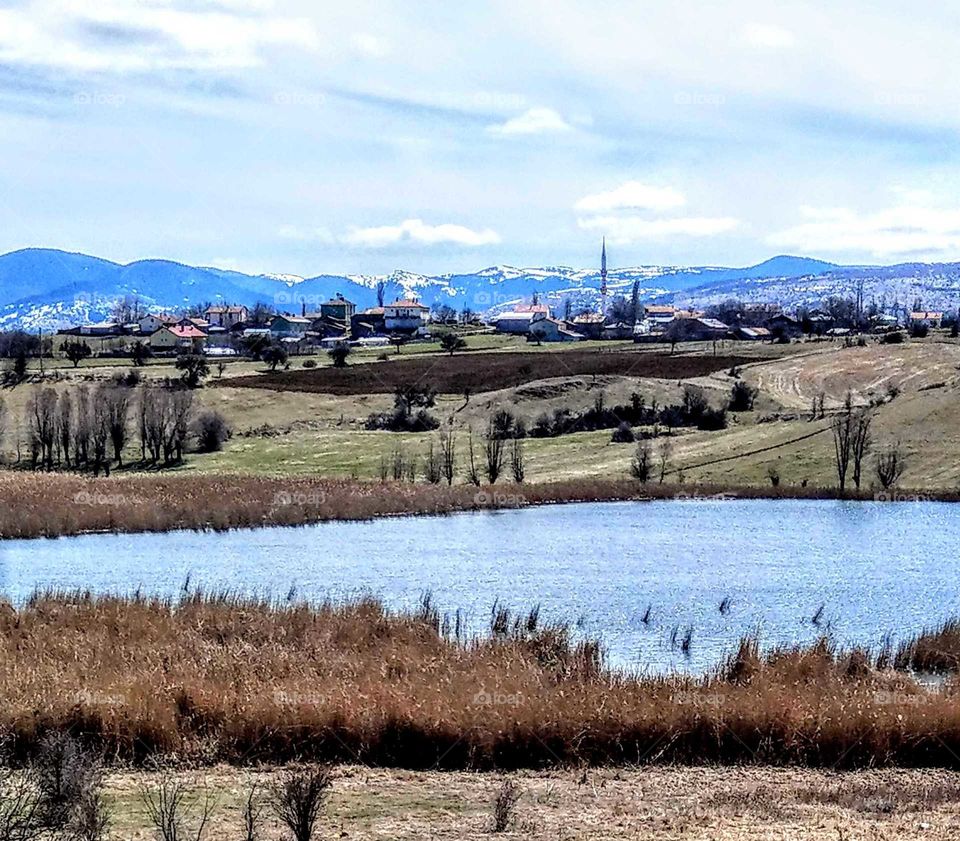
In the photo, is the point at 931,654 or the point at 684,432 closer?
the point at 931,654

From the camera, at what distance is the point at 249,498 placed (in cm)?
5897

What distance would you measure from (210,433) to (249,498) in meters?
30.7

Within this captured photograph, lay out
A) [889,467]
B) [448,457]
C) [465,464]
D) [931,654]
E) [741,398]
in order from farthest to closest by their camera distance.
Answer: [741,398] < [465,464] < [448,457] < [889,467] < [931,654]

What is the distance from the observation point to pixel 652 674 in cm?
2412

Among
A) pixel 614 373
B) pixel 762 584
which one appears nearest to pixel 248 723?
pixel 762 584

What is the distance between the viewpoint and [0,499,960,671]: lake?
3231 centimetres

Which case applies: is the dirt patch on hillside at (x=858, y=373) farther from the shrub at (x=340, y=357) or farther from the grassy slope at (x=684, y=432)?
the shrub at (x=340, y=357)

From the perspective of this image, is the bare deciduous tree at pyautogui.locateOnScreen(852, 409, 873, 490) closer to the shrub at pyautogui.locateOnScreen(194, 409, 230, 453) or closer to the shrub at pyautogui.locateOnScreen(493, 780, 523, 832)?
the shrub at pyautogui.locateOnScreen(194, 409, 230, 453)

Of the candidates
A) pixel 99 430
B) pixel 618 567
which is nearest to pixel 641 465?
pixel 618 567

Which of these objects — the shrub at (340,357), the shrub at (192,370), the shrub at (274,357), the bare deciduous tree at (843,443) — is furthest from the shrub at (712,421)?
the shrub at (274,357)

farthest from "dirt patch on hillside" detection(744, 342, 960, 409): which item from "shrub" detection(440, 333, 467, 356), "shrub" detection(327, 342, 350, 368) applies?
"shrub" detection(440, 333, 467, 356)

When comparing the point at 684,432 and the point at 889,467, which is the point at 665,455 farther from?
the point at 889,467

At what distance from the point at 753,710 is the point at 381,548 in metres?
30.3

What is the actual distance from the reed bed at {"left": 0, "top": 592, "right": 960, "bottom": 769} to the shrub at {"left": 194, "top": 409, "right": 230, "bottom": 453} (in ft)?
215
